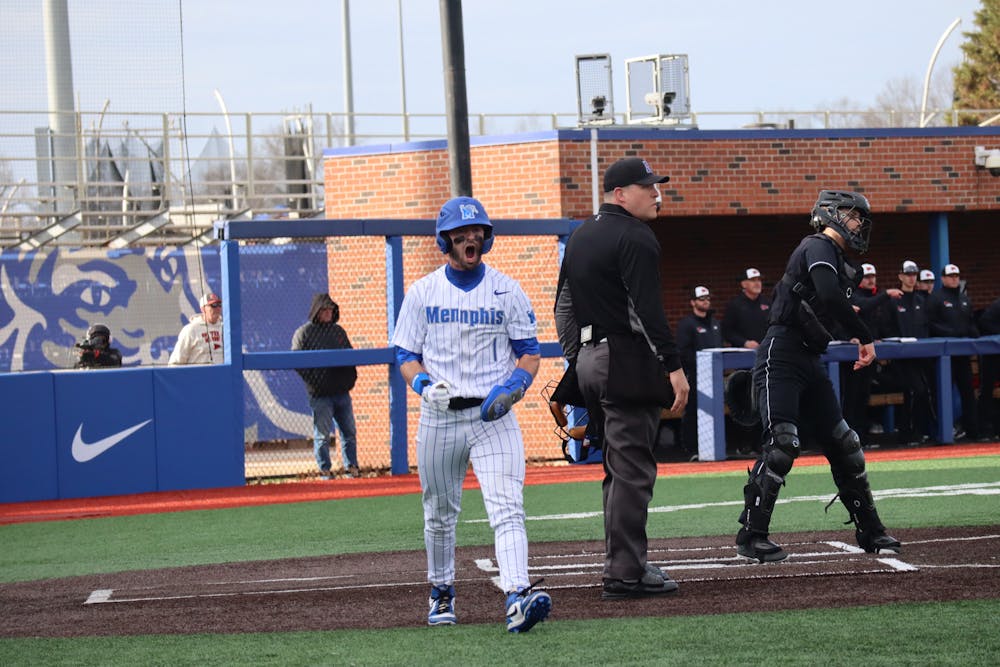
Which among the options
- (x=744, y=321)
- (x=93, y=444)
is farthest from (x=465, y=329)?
(x=744, y=321)

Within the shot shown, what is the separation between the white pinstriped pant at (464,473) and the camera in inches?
236

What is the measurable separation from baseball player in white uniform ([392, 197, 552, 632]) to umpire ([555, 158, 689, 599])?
0.53 m

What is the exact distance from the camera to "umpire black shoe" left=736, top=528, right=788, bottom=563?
7609 mm

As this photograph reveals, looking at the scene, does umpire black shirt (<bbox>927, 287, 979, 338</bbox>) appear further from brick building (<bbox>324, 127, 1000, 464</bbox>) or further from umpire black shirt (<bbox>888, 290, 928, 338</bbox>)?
brick building (<bbox>324, 127, 1000, 464</bbox>)

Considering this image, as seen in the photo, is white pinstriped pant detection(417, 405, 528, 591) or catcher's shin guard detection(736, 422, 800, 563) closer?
white pinstriped pant detection(417, 405, 528, 591)

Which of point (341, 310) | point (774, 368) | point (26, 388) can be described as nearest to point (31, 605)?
point (774, 368)

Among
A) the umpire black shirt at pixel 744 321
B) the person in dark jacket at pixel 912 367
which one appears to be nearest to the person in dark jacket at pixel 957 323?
the person in dark jacket at pixel 912 367

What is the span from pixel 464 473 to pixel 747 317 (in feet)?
36.9

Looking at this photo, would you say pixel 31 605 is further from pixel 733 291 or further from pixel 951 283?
pixel 733 291

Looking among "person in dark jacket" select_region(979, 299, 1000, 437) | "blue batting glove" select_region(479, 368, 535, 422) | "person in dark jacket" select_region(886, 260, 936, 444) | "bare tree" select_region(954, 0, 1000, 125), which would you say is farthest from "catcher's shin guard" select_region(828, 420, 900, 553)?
"bare tree" select_region(954, 0, 1000, 125)

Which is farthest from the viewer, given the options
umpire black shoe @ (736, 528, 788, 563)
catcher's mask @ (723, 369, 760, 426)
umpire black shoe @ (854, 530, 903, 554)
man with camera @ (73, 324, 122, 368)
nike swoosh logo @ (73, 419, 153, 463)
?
man with camera @ (73, 324, 122, 368)

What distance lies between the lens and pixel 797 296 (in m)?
7.79

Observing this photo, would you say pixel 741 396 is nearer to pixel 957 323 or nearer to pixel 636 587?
pixel 636 587

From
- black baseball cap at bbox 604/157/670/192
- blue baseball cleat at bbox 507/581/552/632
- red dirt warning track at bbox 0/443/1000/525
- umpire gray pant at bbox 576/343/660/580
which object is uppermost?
black baseball cap at bbox 604/157/670/192
